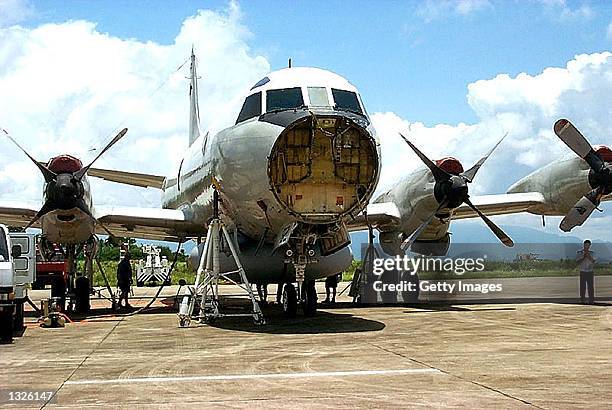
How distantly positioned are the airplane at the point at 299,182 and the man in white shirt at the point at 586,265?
3032mm

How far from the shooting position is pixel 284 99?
14.5 metres

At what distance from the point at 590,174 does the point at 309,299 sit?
7952 mm

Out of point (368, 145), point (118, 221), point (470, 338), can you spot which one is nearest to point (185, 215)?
point (118, 221)

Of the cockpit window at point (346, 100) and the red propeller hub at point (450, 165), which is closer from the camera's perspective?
the cockpit window at point (346, 100)

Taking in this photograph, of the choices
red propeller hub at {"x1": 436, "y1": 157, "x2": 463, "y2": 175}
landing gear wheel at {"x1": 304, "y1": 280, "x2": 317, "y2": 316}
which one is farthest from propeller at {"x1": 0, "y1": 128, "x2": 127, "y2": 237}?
red propeller hub at {"x1": 436, "y1": 157, "x2": 463, "y2": 175}

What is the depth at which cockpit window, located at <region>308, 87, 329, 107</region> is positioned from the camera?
14.2 m

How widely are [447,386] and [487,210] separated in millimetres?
13663

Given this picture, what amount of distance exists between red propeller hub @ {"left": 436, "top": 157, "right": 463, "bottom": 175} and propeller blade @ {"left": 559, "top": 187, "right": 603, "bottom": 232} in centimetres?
319

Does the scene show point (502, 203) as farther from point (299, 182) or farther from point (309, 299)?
point (299, 182)

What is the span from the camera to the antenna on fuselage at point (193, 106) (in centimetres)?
3011

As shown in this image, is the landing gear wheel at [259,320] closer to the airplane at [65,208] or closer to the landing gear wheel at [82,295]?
the airplane at [65,208]

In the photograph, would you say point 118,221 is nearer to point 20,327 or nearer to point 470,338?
point 20,327

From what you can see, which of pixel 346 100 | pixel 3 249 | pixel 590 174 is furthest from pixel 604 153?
pixel 3 249

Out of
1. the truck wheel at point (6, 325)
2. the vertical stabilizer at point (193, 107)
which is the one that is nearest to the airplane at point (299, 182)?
the truck wheel at point (6, 325)
